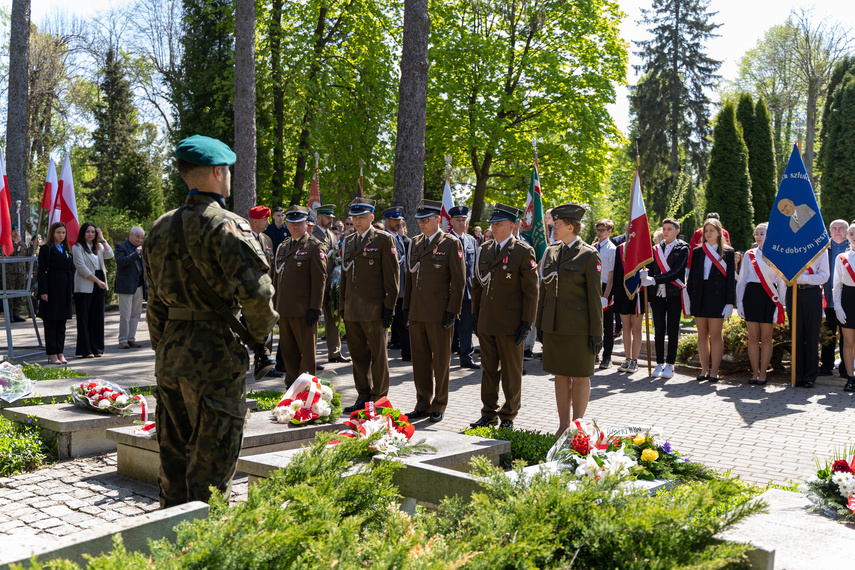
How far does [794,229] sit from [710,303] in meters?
1.48

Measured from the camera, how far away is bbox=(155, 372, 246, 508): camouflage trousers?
380cm

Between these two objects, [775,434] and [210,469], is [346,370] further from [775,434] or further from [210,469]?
[210,469]

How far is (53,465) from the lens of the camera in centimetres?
602

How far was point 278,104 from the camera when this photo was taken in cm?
2616

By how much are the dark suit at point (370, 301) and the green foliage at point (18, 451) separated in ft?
10.3

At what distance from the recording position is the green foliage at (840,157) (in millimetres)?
32062

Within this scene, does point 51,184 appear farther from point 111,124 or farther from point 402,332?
point 111,124

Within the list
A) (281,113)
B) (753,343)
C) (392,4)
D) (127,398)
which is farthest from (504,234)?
(392,4)

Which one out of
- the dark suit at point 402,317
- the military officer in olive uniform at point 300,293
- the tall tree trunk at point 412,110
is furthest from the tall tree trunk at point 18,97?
the military officer in olive uniform at point 300,293

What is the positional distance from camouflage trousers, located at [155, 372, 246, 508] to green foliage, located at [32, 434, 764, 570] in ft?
1.11

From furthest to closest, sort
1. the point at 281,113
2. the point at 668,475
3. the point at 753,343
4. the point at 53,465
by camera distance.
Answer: the point at 281,113
the point at 753,343
the point at 53,465
the point at 668,475

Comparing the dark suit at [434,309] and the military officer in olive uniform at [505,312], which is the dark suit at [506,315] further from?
the dark suit at [434,309]

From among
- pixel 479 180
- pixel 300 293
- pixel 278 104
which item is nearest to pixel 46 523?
pixel 300 293

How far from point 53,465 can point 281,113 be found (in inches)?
853
